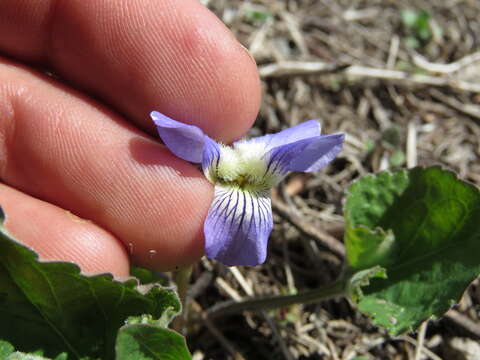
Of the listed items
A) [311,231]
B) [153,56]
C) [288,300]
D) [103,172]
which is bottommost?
[288,300]

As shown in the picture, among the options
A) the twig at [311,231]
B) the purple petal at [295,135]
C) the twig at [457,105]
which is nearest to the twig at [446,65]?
the twig at [457,105]

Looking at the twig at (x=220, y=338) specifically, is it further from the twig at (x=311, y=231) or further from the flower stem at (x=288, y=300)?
the twig at (x=311, y=231)

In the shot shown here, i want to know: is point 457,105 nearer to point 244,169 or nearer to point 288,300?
point 288,300

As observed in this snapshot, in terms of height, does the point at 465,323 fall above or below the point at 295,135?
below

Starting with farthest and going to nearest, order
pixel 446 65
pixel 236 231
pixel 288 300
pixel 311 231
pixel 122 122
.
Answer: pixel 446 65, pixel 311 231, pixel 288 300, pixel 122 122, pixel 236 231

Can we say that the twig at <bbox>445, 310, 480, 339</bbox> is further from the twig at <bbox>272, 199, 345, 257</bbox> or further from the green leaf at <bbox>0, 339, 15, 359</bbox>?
the green leaf at <bbox>0, 339, 15, 359</bbox>

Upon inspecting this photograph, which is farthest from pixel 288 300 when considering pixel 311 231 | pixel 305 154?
pixel 305 154

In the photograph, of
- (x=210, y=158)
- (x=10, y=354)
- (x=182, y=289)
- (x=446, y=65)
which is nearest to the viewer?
(x=10, y=354)

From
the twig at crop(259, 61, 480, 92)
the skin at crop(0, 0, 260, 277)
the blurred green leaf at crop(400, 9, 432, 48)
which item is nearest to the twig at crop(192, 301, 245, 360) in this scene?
the skin at crop(0, 0, 260, 277)
